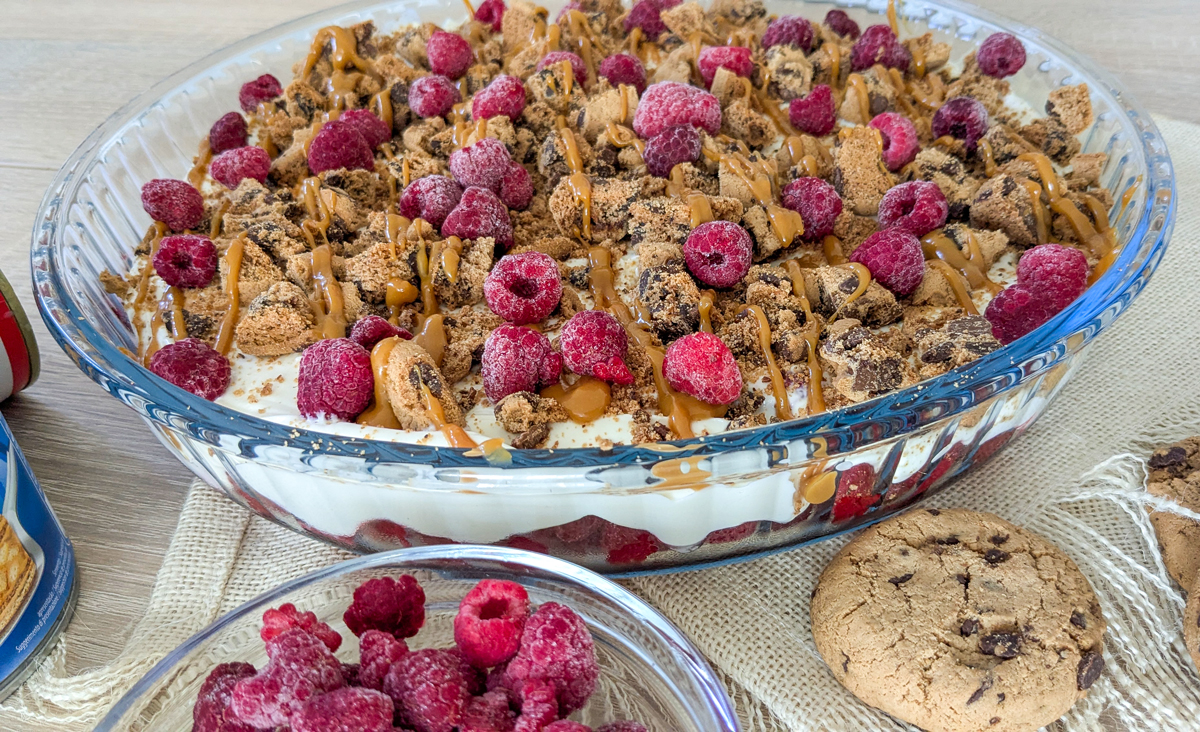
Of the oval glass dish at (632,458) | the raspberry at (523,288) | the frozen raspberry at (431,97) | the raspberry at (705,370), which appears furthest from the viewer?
the frozen raspberry at (431,97)

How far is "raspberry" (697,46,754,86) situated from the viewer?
1306 mm

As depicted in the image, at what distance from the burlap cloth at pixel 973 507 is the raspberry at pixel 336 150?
0.47 meters

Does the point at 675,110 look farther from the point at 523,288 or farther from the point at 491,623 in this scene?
the point at 491,623

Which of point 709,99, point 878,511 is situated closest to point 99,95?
point 709,99

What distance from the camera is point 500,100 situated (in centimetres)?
123

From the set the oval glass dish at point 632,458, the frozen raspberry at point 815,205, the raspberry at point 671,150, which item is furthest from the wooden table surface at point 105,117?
the frozen raspberry at point 815,205

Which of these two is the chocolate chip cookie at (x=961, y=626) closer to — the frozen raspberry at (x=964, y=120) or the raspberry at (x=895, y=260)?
the raspberry at (x=895, y=260)

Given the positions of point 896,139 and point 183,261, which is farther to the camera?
point 896,139

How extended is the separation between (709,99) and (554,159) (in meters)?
0.23

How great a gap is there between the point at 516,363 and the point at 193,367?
0.36 meters

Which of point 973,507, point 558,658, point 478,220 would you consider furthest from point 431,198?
point 973,507

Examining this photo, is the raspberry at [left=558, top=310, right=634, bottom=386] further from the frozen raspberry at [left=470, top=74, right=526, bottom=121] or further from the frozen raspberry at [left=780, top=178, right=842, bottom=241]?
the frozen raspberry at [left=470, top=74, right=526, bottom=121]

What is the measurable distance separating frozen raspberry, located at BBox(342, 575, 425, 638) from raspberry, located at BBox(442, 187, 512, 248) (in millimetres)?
450

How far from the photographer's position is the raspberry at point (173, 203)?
3.70ft
